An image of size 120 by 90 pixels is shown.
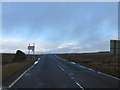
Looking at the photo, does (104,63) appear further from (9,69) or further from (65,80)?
(65,80)

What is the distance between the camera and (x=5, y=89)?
12.7m

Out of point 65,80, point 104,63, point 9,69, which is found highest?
point 65,80

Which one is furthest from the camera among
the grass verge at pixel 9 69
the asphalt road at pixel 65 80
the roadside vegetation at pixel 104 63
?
the roadside vegetation at pixel 104 63

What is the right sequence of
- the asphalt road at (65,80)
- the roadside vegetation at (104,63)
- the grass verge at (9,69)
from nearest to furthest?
the asphalt road at (65,80), the grass verge at (9,69), the roadside vegetation at (104,63)

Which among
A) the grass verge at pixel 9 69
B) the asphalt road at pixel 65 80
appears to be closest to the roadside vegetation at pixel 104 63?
the asphalt road at pixel 65 80

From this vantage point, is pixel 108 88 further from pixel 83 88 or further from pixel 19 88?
pixel 19 88

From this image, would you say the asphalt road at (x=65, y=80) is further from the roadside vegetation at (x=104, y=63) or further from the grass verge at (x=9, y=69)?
the roadside vegetation at (x=104, y=63)

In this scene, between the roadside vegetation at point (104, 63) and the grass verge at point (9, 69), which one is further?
the roadside vegetation at point (104, 63)

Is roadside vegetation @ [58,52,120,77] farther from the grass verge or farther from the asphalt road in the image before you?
the grass verge

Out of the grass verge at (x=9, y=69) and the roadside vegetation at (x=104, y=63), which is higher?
the grass verge at (x=9, y=69)

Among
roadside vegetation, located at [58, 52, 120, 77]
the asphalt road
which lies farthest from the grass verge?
roadside vegetation, located at [58, 52, 120, 77]

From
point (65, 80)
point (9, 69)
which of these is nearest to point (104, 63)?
point (9, 69)

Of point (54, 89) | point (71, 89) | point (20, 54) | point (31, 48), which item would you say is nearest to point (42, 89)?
point (54, 89)

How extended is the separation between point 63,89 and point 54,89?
1.39ft
